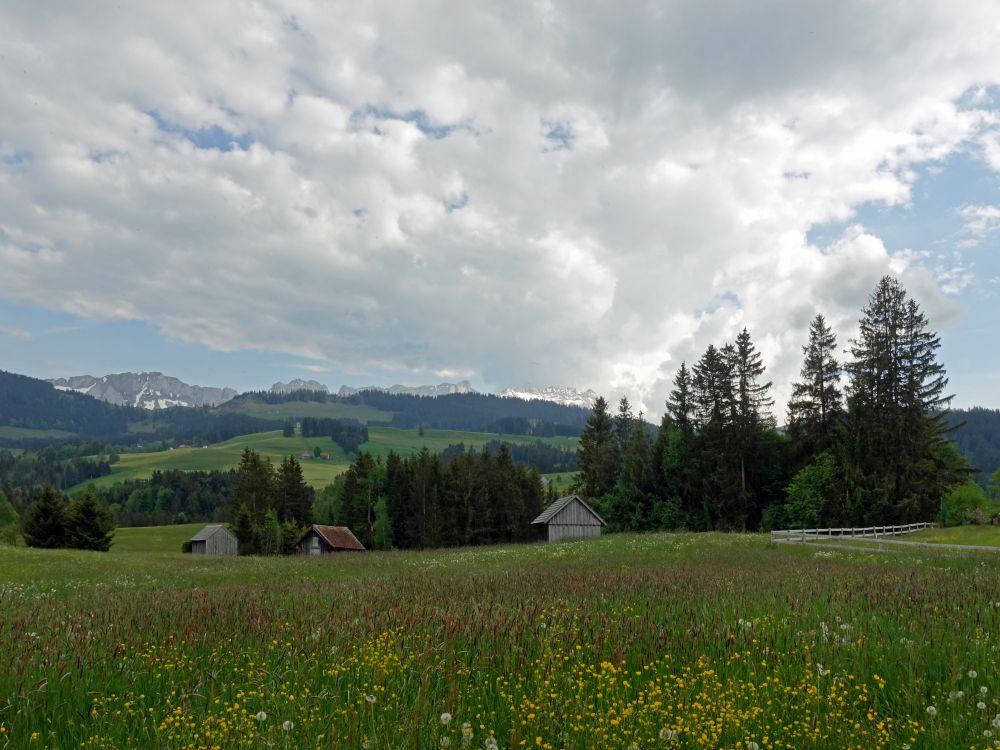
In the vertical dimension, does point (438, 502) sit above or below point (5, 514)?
above

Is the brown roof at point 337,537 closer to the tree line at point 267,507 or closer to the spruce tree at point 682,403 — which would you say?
the tree line at point 267,507

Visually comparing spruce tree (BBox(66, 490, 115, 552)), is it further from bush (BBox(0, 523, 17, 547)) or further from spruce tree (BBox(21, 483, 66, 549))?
bush (BBox(0, 523, 17, 547))

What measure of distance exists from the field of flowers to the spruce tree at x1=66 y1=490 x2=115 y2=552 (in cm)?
7396

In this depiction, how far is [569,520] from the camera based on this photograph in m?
69.7

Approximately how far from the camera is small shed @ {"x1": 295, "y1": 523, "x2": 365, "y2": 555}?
71188 mm

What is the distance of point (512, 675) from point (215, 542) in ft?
315

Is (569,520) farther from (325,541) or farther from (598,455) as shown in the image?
(325,541)

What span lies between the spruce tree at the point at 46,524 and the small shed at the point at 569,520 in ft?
179

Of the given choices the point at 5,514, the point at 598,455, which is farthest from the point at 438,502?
the point at 5,514

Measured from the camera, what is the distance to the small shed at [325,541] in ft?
234

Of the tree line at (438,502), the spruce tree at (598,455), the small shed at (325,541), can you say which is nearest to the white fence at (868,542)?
the spruce tree at (598,455)

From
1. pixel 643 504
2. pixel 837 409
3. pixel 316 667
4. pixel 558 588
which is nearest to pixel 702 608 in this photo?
pixel 558 588

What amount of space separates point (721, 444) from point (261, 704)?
6407 cm

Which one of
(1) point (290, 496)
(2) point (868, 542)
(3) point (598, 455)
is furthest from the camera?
(1) point (290, 496)
